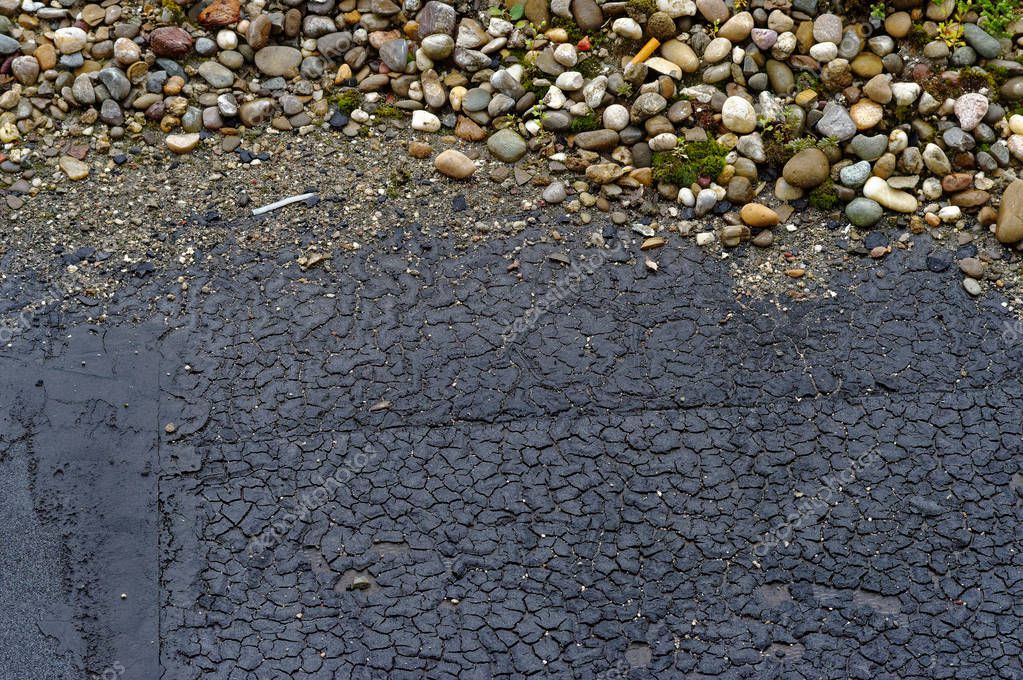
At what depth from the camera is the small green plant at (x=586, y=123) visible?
538 centimetres

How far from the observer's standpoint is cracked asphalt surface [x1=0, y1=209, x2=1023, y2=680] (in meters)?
4.07

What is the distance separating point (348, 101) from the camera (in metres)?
5.54

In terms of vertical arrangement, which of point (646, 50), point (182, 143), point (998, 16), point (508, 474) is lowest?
point (508, 474)

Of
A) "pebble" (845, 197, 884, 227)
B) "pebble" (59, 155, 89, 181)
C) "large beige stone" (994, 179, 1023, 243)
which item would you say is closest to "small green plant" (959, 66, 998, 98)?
"large beige stone" (994, 179, 1023, 243)

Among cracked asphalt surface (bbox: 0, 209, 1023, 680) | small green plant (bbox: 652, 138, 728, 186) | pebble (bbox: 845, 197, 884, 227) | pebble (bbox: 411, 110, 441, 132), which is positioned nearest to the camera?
cracked asphalt surface (bbox: 0, 209, 1023, 680)

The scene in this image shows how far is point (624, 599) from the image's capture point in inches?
163

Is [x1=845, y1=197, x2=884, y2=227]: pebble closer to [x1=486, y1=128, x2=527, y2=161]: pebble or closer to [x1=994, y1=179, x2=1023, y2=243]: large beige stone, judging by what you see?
[x1=994, y1=179, x2=1023, y2=243]: large beige stone

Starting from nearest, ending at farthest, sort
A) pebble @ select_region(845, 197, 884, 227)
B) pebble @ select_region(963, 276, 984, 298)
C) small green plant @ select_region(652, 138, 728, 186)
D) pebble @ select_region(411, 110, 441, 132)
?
pebble @ select_region(963, 276, 984, 298) < pebble @ select_region(845, 197, 884, 227) < small green plant @ select_region(652, 138, 728, 186) < pebble @ select_region(411, 110, 441, 132)

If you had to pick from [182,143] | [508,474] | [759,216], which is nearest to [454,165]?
[182,143]

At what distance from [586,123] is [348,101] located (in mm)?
1383

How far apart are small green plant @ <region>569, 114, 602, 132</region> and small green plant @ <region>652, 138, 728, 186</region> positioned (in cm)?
39

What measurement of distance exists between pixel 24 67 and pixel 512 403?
3.50m

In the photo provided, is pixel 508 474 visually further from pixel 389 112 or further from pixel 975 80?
pixel 975 80

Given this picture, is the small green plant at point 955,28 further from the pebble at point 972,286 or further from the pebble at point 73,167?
the pebble at point 73,167
